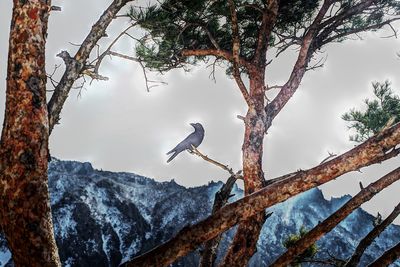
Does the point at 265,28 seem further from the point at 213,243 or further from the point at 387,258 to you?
the point at 387,258

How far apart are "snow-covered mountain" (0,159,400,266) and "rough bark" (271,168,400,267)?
26488 millimetres

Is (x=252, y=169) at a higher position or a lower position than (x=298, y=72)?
lower

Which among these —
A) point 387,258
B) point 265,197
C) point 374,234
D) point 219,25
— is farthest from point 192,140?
point 265,197

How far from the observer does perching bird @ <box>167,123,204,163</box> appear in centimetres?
690

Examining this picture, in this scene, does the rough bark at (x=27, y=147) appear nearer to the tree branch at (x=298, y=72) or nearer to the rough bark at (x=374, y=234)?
the rough bark at (x=374, y=234)

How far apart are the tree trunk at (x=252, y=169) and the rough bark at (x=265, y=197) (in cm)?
237

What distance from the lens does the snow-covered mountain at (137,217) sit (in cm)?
2842

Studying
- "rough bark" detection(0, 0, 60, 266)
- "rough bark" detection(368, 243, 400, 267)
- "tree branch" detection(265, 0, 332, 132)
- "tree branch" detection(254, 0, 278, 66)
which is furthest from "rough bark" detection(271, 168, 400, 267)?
"tree branch" detection(254, 0, 278, 66)

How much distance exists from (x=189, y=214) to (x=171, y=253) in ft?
101

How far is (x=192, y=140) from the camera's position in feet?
23.5

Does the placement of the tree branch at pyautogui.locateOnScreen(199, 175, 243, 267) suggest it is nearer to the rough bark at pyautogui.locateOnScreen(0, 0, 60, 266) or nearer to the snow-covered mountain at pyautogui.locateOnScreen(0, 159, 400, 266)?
the rough bark at pyautogui.locateOnScreen(0, 0, 60, 266)

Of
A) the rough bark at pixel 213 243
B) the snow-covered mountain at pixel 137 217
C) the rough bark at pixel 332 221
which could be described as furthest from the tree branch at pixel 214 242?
the snow-covered mountain at pixel 137 217

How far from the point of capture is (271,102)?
479 centimetres

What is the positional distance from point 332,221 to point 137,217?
31.6 metres
